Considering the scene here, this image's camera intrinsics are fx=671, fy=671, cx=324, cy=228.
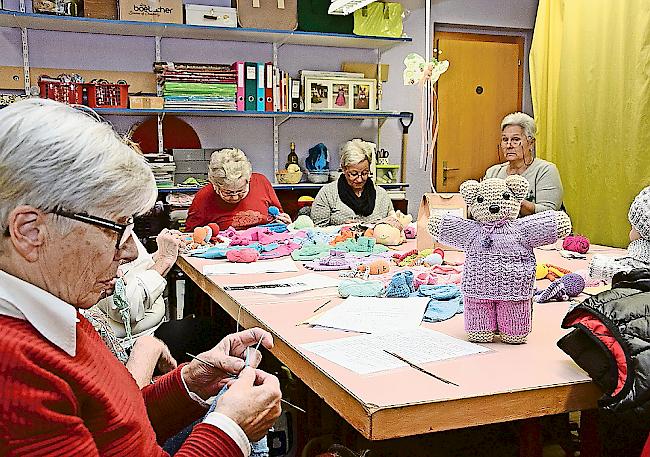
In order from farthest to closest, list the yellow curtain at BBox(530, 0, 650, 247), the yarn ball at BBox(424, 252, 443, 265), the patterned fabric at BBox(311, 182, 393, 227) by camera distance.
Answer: the patterned fabric at BBox(311, 182, 393, 227)
the yellow curtain at BBox(530, 0, 650, 247)
the yarn ball at BBox(424, 252, 443, 265)

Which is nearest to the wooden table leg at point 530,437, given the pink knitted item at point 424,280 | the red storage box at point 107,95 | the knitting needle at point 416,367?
the knitting needle at point 416,367

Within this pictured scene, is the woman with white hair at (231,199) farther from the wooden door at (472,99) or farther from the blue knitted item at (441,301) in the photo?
the wooden door at (472,99)

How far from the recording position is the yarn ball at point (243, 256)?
2.59 meters

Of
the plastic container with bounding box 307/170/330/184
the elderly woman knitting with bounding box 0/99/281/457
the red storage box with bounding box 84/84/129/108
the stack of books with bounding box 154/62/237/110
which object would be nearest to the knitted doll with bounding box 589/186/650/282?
the elderly woman knitting with bounding box 0/99/281/457

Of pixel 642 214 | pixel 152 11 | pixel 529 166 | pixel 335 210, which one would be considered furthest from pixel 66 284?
pixel 152 11

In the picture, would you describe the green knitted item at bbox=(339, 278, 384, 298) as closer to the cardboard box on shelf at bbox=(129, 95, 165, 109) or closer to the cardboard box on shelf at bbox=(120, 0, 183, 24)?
the cardboard box on shelf at bbox=(129, 95, 165, 109)

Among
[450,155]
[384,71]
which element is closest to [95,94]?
[384,71]

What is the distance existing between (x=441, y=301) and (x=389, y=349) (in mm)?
448

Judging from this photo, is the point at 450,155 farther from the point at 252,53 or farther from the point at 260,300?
the point at 260,300

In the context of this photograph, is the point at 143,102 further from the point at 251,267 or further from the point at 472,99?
the point at 472,99

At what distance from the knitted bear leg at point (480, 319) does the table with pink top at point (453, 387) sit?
1.2 inches

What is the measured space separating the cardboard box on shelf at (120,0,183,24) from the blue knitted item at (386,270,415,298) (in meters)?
3.09

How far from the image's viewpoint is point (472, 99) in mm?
5402

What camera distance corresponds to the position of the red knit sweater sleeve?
1.32 m
